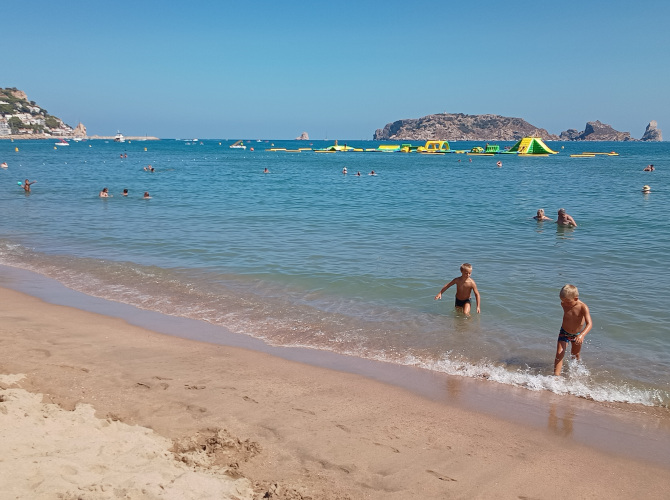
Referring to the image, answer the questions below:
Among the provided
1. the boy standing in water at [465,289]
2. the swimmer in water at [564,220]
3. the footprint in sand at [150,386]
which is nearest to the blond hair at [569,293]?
the boy standing in water at [465,289]

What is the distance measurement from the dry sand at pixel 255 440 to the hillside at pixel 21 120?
595 ft

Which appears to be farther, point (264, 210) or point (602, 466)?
point (264, 210)

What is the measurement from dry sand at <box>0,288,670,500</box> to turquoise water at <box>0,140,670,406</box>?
1.44 meters

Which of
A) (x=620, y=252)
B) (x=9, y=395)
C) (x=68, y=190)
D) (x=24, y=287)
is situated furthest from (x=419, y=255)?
(x=68, y=190)

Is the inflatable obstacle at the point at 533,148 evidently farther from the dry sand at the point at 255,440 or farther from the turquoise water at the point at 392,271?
the dry sand at the point at 255,440

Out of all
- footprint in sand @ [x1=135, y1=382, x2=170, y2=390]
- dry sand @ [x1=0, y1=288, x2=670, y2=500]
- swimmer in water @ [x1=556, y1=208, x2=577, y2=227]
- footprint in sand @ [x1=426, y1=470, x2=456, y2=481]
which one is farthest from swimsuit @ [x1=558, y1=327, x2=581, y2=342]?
swimmer in water @ [x1=556, y1=208, x2=577, y2=227]

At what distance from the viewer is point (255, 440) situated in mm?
4754

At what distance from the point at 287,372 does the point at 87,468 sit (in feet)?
9.48

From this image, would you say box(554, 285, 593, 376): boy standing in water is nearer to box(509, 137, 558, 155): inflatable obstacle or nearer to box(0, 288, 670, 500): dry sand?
box(0, 288, 670, 500): dry sand

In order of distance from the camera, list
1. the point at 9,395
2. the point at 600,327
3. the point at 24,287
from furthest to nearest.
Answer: the point at 24,287 < the point at 600,327 < the point at 9,395

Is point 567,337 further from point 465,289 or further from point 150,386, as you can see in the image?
point 150,386

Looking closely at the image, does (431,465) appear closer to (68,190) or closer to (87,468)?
(87,468)

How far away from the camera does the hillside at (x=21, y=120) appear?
161m

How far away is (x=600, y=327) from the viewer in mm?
8375
